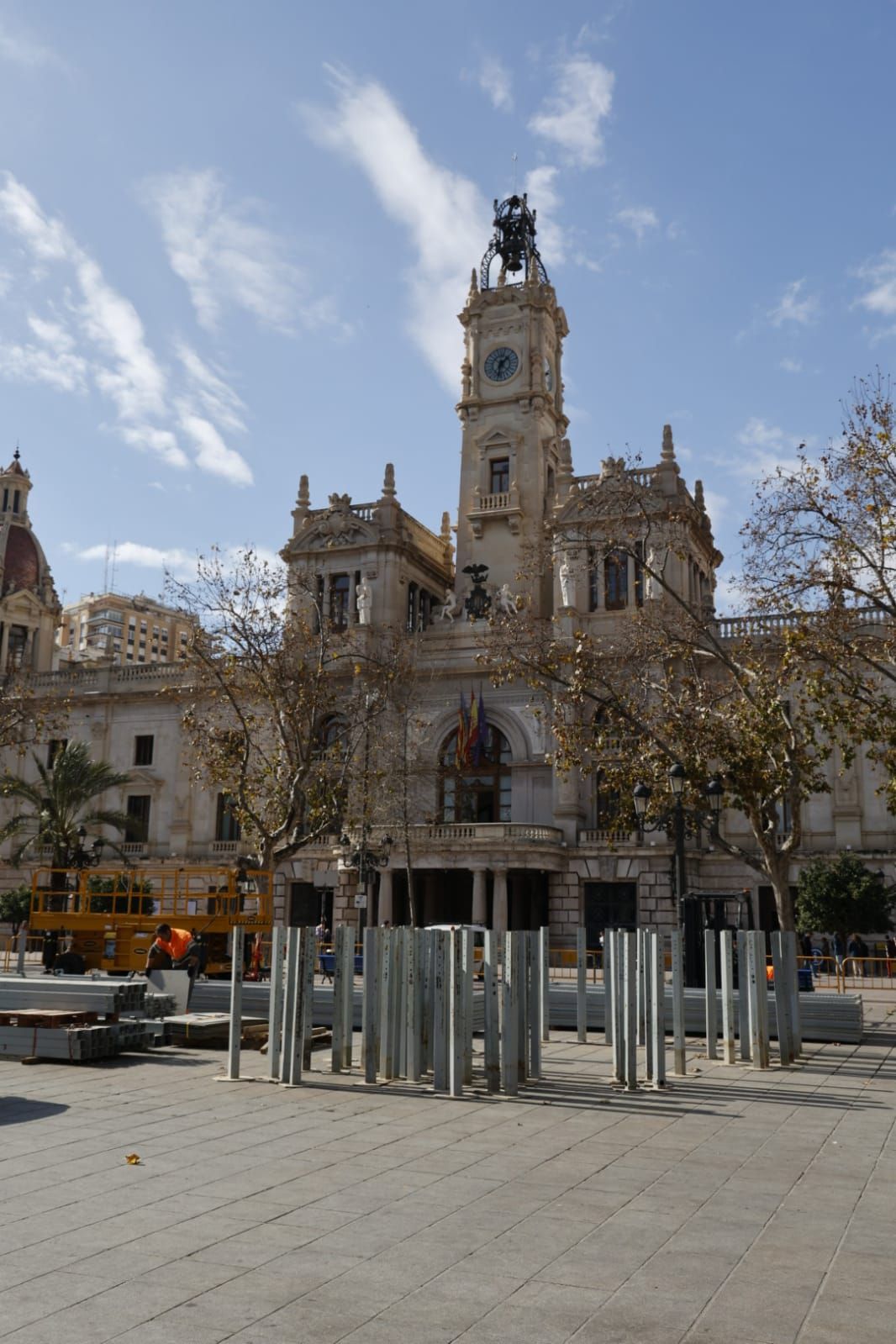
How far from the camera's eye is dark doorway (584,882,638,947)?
43.4 metres

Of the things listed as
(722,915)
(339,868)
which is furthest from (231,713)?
(722,915)

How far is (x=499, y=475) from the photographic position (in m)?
51.7

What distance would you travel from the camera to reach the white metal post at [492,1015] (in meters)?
13.5

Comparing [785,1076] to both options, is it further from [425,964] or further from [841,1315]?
[841,1315]

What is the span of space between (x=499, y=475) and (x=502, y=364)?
16.3 feet

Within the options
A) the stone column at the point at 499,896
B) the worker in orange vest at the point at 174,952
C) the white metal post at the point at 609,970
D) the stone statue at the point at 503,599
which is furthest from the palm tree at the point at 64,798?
the white metal post at the point at 609,970

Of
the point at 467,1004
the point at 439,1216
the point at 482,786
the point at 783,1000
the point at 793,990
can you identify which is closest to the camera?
the point at 439,1216

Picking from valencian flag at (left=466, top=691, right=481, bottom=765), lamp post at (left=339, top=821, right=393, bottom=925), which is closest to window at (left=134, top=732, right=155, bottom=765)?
lamp post at (left=339, top=821, right=393, bottom=925)

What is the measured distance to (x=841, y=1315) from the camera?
242 inches

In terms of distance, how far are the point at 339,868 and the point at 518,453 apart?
740 inches

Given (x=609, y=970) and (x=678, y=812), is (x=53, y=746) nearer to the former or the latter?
(x=678, y=812)

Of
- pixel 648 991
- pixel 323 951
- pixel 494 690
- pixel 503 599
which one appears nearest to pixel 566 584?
pixel 503 599

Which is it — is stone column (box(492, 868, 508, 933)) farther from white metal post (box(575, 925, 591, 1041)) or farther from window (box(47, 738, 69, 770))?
white metal post (box(575, 925, 591, 1041))

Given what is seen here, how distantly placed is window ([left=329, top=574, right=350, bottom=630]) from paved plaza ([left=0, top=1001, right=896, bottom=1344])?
3761 centimetres
